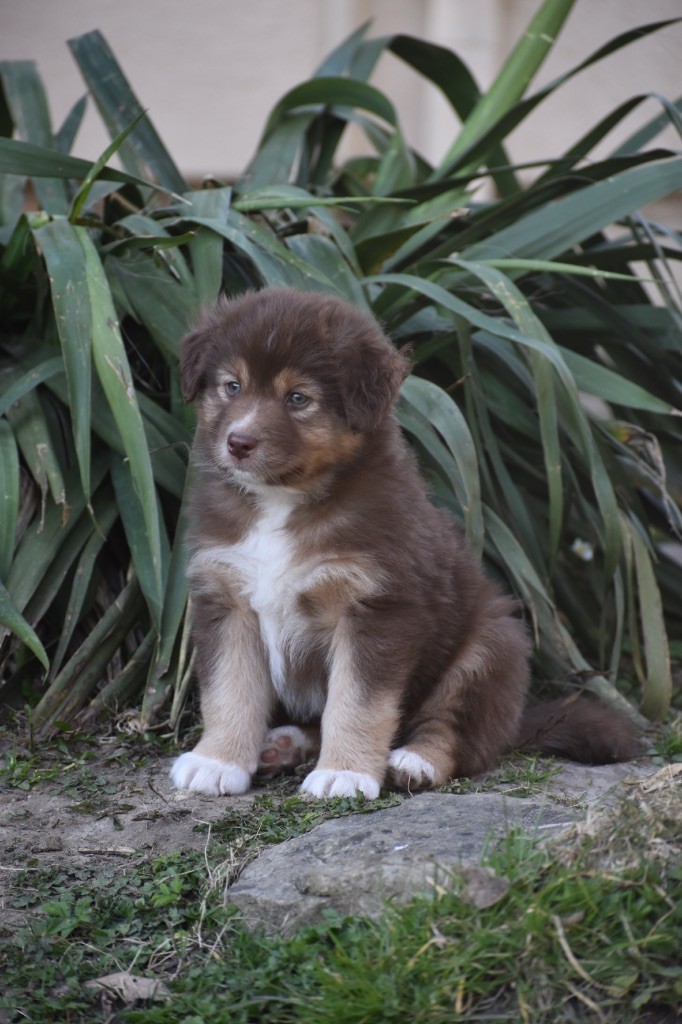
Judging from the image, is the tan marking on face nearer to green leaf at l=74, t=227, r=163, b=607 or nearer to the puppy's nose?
the puppy's nose

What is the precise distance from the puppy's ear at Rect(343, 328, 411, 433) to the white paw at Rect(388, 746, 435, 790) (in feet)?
3.07

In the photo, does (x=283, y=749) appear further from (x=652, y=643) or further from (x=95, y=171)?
(x=95, y=171)

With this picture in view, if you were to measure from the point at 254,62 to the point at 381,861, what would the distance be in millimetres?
6305

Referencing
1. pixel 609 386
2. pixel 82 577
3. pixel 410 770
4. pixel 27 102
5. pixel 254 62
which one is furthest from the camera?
pixel 254 62

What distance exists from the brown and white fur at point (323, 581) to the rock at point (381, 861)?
288 millimetres

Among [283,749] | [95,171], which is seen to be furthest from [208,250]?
[283,749]

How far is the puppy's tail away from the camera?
144 inches

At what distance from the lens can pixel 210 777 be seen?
3.21 meters

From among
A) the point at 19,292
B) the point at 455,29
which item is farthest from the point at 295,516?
the point at 455,29

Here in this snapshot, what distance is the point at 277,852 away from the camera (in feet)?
8.93

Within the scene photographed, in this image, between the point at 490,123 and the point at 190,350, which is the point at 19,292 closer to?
the point at 190,350

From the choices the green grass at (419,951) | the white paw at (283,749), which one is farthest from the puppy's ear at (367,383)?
the green grass at (419,951)

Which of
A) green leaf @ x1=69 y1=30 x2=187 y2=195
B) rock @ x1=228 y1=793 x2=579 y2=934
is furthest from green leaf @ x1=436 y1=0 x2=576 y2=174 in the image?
rock @ x1=228 y1=793 x2=579 y2=934

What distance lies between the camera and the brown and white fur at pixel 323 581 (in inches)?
125
